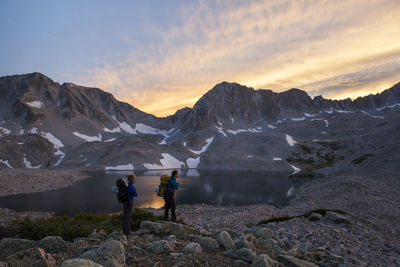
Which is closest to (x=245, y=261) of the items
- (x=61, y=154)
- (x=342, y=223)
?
(x=342, y=223)

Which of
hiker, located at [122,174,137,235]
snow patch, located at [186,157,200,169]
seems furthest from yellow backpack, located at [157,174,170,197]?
snow patch, located at [186,157,200,169]

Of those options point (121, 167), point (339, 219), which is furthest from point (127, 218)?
point (121, 167)

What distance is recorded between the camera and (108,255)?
8234mm

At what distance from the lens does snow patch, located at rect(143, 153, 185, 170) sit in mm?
155087

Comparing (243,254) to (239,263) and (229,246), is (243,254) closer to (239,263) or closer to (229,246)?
(239,263)

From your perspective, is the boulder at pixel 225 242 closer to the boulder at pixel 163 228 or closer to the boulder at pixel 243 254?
the boulder at pixel 243 254

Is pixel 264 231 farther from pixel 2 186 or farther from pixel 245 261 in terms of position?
pixel 2 186

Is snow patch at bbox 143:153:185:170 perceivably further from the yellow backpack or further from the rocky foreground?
the yellow backpack

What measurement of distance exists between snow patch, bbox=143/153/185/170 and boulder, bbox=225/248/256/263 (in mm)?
146853

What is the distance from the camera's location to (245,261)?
33.2ft

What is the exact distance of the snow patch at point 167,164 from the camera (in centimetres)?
15509

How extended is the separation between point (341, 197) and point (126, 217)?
42066 mm

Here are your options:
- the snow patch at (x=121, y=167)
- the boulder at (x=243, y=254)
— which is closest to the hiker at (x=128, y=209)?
the boulder at (x=243, y=254)

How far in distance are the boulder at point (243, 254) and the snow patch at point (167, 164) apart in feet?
482
